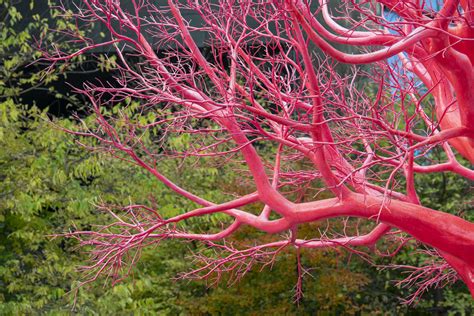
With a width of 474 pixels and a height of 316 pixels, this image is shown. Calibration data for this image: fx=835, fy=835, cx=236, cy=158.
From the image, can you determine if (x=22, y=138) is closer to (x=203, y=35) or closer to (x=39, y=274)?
(x=39, y=274)

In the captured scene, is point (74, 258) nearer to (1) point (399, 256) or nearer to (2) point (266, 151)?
(2) point (266, 151)

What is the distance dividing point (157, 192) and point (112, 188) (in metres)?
0.63

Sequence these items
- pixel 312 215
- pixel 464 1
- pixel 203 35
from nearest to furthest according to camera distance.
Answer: pixel 464 1 < pixel 312 215 < pixel 203 35

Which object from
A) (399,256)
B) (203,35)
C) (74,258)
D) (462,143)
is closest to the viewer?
(462,143)

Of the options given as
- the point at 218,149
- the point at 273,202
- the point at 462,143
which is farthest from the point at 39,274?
the point at 462,143

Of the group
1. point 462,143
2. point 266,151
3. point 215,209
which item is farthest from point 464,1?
point 266,151

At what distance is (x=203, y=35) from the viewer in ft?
45.1

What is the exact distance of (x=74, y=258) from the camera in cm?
1146

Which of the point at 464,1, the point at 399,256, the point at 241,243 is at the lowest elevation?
the point at 399,256

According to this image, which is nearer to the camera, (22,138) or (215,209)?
(215,209)

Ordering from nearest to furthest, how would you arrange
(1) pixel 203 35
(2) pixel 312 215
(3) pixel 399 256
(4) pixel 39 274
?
(2) pixel 312 215 < (4) pixel 39 274 < (3) pixel 399 256 < (1) pixel 203 35

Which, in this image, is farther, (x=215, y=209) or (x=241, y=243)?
(x=241, y=243)

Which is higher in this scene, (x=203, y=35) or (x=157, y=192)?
(x=203, y=35)

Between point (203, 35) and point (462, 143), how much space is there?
285 inches
